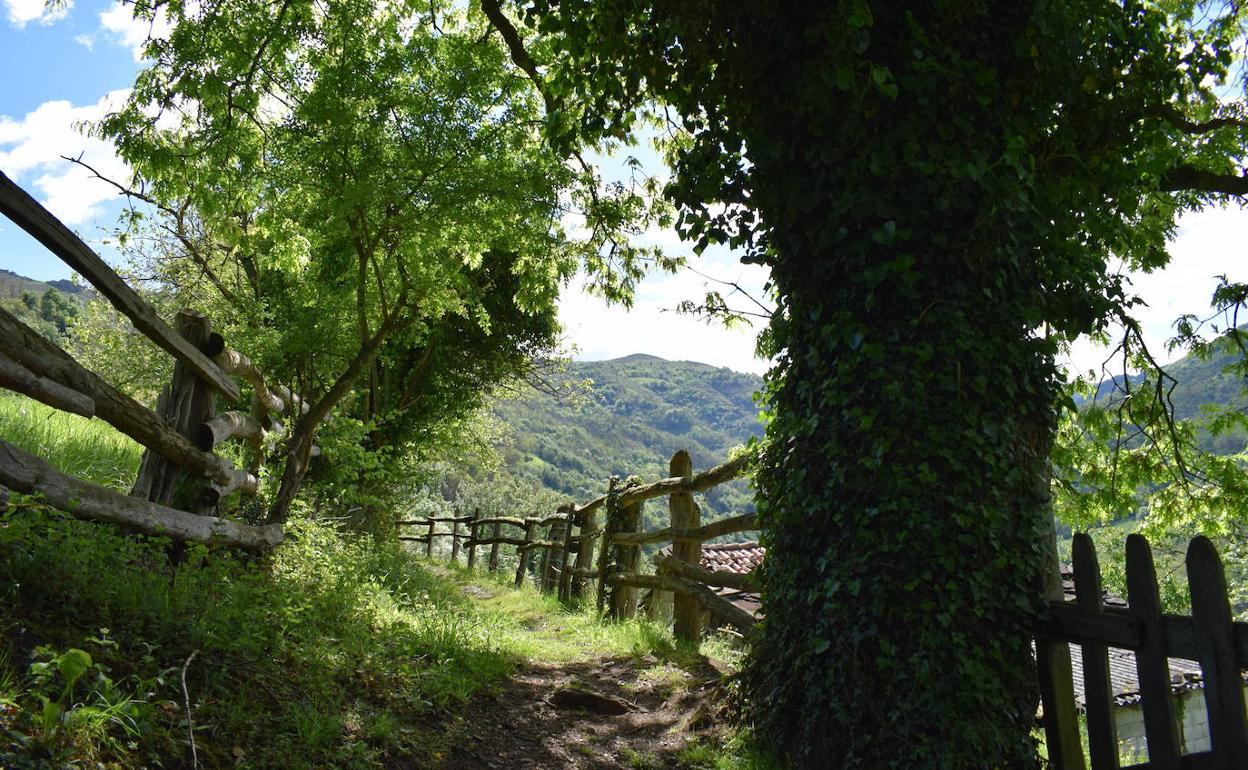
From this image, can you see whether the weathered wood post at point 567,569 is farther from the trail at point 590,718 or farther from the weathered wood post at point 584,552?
the trail at point 590,718

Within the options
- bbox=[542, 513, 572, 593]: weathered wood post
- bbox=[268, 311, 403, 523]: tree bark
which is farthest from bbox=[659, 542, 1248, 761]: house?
bbox=[268, 311, 403, 523]: tree bark

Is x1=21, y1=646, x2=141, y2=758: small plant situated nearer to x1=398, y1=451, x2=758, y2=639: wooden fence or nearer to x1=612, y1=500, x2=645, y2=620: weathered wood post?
x1=398, y1=451, x2=758, y2=639: wooden fence

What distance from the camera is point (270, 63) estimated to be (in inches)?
270

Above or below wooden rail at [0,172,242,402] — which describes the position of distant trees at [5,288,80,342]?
above

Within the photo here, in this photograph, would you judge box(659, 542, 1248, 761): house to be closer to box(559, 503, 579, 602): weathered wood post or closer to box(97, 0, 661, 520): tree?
box(559, 503, 579, 602): weathered wood post

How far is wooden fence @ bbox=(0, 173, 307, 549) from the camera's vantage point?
3.76 metres

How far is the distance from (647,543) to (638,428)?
423 feet

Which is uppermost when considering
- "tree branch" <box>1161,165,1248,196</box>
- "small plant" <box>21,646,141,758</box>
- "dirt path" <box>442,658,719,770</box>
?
"tree branch" <box>1161,165,1248,196</box>

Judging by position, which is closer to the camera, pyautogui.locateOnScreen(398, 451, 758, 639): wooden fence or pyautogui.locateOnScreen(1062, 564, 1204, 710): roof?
pyautogui.locateOnScreen(398, 451, 758, 639): wooden fence

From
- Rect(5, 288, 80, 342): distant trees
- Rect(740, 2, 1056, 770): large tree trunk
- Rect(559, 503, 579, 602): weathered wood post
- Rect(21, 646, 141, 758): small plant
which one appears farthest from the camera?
Rect(5, 288, 80, 342): distant trees

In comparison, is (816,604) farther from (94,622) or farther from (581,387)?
(581,387)

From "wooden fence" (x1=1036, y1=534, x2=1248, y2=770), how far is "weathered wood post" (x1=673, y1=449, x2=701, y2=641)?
360 centimetres

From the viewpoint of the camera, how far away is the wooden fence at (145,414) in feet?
12.3

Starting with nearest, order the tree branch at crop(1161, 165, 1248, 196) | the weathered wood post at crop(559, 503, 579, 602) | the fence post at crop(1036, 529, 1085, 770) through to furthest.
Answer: the fence post at crop(1036, 529, 1085, 770) < the tree branch at crop(1161, 165, 1248, 196) < the weathered wood post at crop(559, 503, 579, 602)
